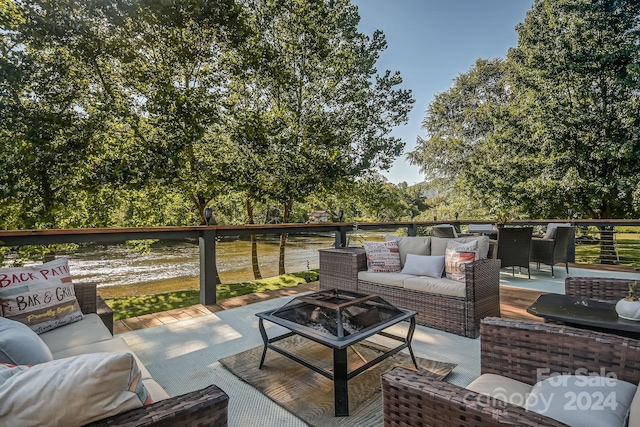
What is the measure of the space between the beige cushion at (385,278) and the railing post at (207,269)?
175cm

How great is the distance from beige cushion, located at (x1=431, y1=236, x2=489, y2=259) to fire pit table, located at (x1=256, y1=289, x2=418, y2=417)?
4.70 ft

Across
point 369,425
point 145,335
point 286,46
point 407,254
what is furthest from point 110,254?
point 369,425

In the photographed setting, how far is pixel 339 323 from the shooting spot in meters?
1.98

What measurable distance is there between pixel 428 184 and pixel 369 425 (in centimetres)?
1579

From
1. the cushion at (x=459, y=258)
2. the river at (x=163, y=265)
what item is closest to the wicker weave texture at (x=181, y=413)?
the cushion at (x=459, y=258)

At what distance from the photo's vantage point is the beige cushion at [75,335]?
1.79 metres

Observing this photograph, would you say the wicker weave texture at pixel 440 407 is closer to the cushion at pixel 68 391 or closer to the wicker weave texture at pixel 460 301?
the cushion at pixel 68 391

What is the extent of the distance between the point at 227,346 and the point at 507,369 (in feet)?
6.90

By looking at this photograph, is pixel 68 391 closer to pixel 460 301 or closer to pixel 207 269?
pixel 460 301

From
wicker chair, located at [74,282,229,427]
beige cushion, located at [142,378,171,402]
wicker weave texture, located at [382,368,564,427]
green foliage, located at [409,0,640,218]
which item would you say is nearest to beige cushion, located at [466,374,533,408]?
wicker weave texture, located at [382,368,564,427]

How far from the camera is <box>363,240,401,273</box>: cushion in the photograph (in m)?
3.72

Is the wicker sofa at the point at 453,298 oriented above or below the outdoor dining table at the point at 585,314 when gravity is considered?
below

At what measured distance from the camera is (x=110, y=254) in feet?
42.2

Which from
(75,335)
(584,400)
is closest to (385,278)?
(584,400)
